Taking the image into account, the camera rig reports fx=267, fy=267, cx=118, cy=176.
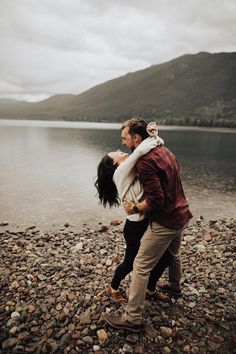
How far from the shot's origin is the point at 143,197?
400cm

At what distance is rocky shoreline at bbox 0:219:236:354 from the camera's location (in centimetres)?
426

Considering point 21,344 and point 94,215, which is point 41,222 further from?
point 21,344

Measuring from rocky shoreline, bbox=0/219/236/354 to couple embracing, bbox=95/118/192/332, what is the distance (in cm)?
42

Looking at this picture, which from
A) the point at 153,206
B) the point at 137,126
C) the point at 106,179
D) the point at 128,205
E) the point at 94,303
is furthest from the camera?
the point at 94,303

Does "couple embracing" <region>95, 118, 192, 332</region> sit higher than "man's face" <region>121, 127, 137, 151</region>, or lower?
lower

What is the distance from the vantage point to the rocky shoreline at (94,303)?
14.0 feet

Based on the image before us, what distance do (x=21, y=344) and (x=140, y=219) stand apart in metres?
2.75

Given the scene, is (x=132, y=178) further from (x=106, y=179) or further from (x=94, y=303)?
(x=94, y=303)

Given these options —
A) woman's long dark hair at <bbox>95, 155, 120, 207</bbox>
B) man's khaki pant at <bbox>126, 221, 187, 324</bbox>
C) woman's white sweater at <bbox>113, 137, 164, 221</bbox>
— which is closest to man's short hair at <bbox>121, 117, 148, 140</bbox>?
woman's white sweater at <bbox>113, 137, 164, 221</bbox>

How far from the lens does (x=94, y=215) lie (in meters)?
12.2

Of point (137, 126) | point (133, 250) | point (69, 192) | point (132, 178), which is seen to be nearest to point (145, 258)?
point (133, 250)

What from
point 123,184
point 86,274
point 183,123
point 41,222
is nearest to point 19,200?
point 41,222

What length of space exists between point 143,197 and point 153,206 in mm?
308

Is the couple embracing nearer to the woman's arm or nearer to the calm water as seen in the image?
the woman's arm
